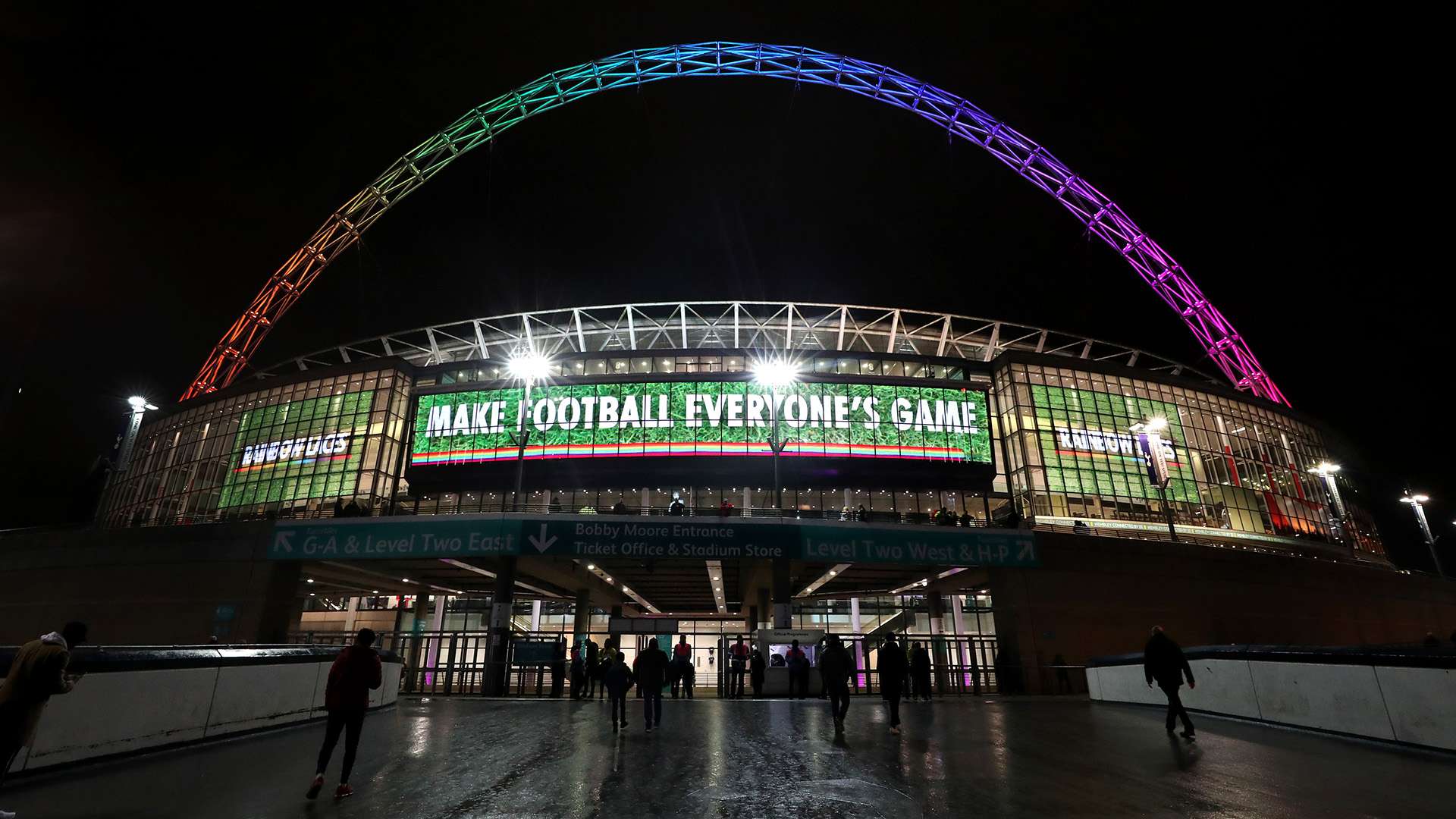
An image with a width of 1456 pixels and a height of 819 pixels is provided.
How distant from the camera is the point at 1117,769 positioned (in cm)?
830

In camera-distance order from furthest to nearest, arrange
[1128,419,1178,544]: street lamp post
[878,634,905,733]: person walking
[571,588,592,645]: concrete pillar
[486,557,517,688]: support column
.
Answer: [571,588,592,645]: concrete pillar
[1128,419,1178,544]: street lamp post
[486,557,517,688]: support column
[878,634,905,733]: person walking

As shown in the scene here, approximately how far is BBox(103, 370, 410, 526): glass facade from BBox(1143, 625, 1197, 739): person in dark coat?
42087 millimetres

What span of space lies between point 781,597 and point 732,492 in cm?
1608

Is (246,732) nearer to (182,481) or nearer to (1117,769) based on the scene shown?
(1117,769)

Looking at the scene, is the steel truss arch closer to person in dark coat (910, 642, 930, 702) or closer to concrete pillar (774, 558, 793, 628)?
concrete pillar (774, 558, 793, 628)

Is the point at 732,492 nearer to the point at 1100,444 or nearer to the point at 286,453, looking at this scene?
the point at 1100,444

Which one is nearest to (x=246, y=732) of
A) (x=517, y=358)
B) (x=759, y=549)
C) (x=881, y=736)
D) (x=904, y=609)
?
(x=881, y=736)

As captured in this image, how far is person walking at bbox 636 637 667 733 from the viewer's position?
510 inches

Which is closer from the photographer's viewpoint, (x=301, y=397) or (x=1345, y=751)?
(x=1345, y=751)

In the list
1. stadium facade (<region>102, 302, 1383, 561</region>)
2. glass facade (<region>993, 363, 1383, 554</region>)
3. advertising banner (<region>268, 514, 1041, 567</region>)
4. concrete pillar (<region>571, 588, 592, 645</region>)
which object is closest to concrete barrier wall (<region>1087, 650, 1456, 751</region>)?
advertising banner (<region>268, 514, 1041, 567</region>)

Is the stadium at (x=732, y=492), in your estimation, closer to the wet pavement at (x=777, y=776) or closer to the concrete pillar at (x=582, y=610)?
the concrete pillar at (x=582, y=610)

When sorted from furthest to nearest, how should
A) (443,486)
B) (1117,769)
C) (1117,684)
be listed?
(443,486), (1117,684), (1117,769)

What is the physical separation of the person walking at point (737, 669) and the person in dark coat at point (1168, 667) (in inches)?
534

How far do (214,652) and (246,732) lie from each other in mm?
1883
